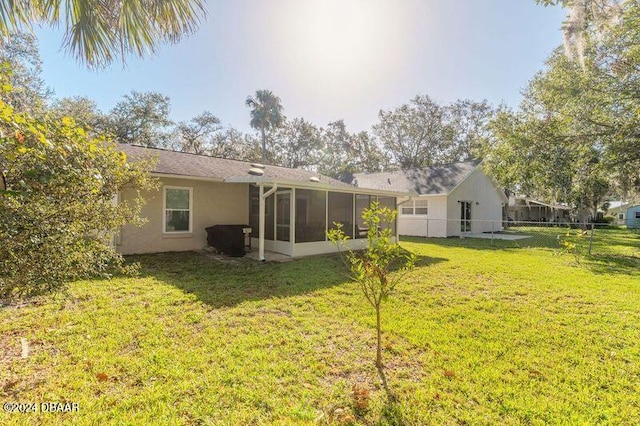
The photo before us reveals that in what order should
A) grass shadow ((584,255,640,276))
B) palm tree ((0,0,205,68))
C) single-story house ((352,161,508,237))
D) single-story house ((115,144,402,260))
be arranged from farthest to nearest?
single-story house ((352,161,508,237)) < single-story house ((115,144,402,260)) < grass shadow ((584,255,640,276)) < palm tree ((0,0,205,68))

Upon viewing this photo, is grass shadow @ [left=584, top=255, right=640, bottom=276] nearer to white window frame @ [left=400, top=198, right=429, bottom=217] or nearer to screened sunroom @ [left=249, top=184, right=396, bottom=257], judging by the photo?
screened sunroom @ [left=249, top=184, right=396, bottom=257]

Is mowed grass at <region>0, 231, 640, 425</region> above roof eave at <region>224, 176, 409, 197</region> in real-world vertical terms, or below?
below

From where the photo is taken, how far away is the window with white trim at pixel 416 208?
17.6 m

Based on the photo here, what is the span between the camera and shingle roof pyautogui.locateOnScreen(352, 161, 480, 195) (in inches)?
688

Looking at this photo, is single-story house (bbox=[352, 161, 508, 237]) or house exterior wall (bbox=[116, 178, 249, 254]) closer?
house exterior wall (bbox=[116, 178, 249, 254])

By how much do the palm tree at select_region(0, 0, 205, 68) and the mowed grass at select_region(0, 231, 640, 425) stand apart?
256 cm

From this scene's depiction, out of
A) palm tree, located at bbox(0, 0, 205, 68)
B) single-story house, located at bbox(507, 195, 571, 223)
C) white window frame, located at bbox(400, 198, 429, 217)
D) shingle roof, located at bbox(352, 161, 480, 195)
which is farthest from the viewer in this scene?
single-story house, located at bbox(507, 195, 571, 223)

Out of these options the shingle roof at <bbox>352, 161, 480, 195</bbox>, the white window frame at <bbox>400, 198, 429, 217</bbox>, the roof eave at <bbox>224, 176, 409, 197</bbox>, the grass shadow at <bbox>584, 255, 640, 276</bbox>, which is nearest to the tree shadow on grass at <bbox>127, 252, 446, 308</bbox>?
the roof eave at <bbox>224, 176, 409, 197</bbox>

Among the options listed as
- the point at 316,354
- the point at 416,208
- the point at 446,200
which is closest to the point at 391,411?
the point at 316,354

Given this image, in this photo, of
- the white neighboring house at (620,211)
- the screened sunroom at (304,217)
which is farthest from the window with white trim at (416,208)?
the white neighboring house at (620,211)

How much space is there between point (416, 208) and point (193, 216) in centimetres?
1267

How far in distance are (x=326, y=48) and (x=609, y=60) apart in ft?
36.6

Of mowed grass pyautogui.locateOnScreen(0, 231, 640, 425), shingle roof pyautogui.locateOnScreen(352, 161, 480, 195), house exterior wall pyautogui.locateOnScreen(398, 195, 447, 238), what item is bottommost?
mowed grass pyautogui.locateOnScreen(0, 231, 640, 425)

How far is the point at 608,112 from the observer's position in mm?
11758
